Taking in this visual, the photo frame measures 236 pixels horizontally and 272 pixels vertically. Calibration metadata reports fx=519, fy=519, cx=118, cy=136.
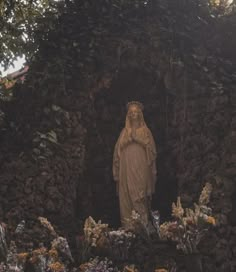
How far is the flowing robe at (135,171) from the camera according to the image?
8.23 m

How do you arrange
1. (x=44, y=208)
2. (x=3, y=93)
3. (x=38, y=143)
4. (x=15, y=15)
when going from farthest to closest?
(x=3, y=93)
(x=38, y=143)
(x=44, y=208)
(x=15, y=15)

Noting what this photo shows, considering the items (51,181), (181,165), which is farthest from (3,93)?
(181,165)

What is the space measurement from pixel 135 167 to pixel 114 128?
1.85 metres

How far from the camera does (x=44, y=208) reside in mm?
8008

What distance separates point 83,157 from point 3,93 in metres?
1.91

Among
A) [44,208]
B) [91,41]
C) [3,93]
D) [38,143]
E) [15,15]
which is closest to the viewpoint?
[15,15]

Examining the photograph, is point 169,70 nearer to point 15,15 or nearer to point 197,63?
point 197,63

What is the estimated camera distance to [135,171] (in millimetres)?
8383

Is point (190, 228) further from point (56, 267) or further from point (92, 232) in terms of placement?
point (56, 267)

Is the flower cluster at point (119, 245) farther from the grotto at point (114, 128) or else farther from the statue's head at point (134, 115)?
the statue's head at point (134, 115)

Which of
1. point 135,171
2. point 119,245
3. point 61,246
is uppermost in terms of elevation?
point 135,171

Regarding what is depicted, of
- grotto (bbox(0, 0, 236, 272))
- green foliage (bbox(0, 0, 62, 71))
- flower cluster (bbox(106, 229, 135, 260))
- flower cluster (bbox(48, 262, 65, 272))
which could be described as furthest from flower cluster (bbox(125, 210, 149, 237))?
green foliage (bbox(0, 0, 62, 71))

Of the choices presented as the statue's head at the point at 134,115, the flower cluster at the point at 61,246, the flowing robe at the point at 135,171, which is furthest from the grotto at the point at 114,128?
the statue's head at the point at 134,115

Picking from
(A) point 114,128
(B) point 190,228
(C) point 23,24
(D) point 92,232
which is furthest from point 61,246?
(C) point 23,24
